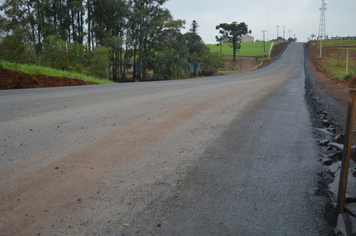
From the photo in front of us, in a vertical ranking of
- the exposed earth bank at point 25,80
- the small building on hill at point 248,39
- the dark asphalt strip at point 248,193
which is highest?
the small building on hill at point 248,39

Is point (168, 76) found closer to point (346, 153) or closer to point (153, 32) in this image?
point (153, 32)

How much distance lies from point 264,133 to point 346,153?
3.23 m

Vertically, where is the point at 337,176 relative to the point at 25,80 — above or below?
below

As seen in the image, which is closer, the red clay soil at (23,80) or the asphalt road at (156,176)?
the asphalt road at (156,176)

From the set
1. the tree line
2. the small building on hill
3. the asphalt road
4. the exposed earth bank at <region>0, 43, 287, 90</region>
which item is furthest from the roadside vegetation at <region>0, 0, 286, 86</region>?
the small building on hill

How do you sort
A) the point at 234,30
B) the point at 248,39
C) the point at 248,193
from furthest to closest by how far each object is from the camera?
1. the point at 248,39
2. the point at 234,30
3. the point at 248,193

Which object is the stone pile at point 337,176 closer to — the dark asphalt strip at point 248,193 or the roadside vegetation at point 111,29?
the dark asphalt strip at point 248,193

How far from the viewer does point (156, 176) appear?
12.0ft

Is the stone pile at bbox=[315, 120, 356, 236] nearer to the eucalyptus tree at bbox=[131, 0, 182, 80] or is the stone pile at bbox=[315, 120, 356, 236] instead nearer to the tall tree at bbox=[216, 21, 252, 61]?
the eucalyptus tree at bbox=[131, 0, 182, 80]

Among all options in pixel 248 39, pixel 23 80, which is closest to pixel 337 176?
pixel 23 80

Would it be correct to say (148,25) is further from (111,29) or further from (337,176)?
(337,176)

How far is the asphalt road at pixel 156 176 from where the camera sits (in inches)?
105

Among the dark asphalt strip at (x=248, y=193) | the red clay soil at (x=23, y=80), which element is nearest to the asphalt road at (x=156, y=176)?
the dark asphalt strip at (x=248, y=193)

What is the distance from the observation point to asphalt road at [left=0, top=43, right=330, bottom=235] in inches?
105
